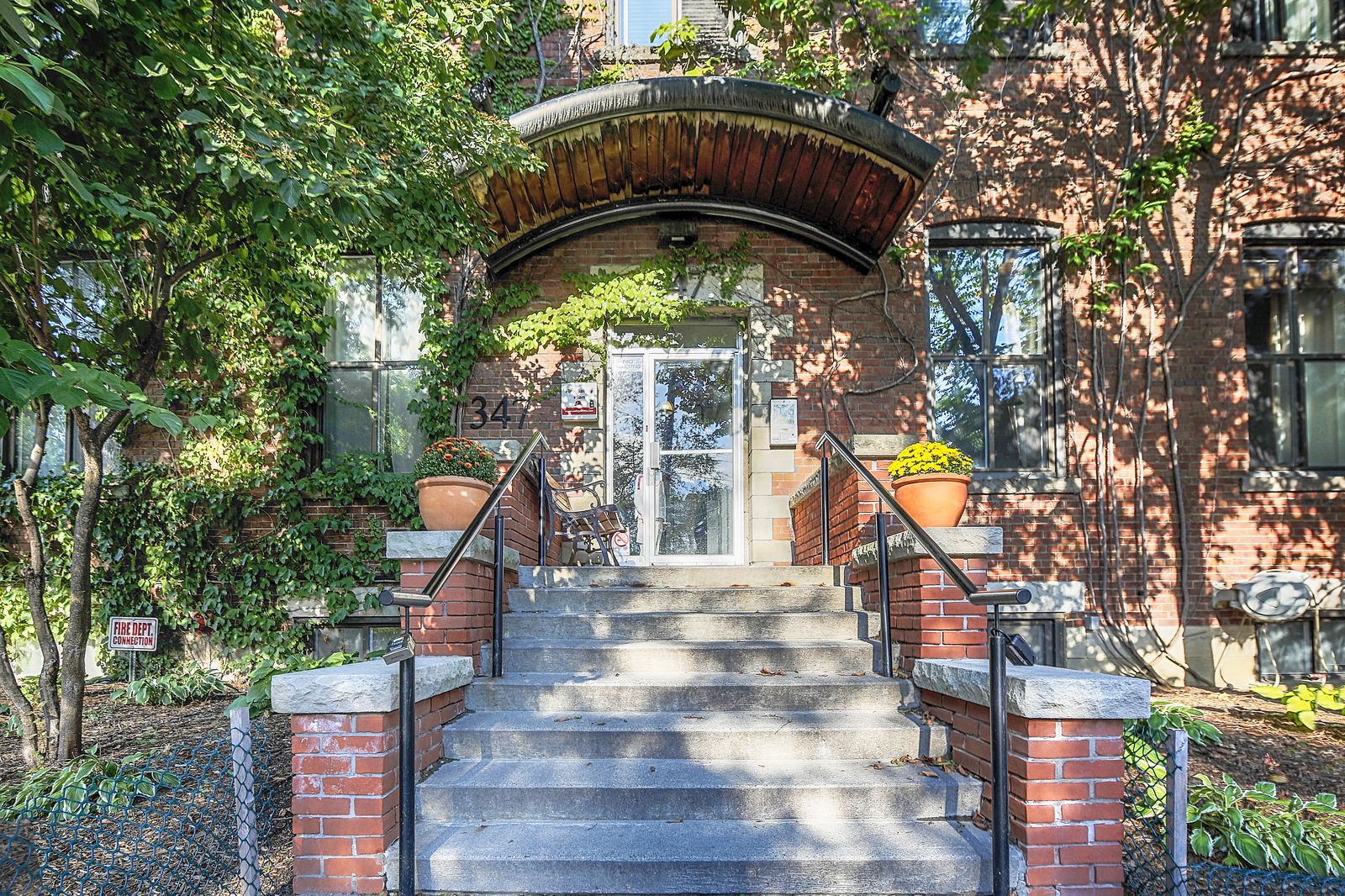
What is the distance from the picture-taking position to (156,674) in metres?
6.62

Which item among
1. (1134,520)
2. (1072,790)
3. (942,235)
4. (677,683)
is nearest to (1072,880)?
(1072,790)

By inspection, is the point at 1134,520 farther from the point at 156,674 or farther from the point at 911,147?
the point at 156,674

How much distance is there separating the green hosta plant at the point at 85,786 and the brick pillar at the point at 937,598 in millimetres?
3587

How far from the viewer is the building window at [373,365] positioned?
285 inches

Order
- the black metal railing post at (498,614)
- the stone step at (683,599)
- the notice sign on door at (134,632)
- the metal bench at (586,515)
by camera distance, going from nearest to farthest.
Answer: the black metal railing post at (498,614), the stone step at (683,599), the notice sign on door at (134,632), the metal bench at (586,515)

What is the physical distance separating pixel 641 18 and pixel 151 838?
290 inches

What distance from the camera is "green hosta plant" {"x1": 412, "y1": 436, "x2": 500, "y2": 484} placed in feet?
15.1

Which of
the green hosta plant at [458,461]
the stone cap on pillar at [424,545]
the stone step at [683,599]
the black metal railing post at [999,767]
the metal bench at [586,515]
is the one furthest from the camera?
the metal bench at [586,515]

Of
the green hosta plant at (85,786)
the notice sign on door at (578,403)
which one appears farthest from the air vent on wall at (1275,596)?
the green hosta plant at (85,786)

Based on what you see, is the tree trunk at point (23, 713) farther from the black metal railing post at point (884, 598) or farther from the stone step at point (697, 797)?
the black metal railing post at point (884, 598)

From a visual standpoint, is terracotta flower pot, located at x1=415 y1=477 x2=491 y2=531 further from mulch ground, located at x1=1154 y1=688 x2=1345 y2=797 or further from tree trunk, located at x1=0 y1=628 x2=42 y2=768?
mulch ground, located at x1=1154 y1=688 x2=1345 y2=797

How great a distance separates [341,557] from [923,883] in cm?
547

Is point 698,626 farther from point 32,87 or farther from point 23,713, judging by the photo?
point 23,713

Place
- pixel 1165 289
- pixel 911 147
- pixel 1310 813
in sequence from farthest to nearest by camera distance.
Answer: pixel 1165 289
pixel 911 147
pixel 1310 813
